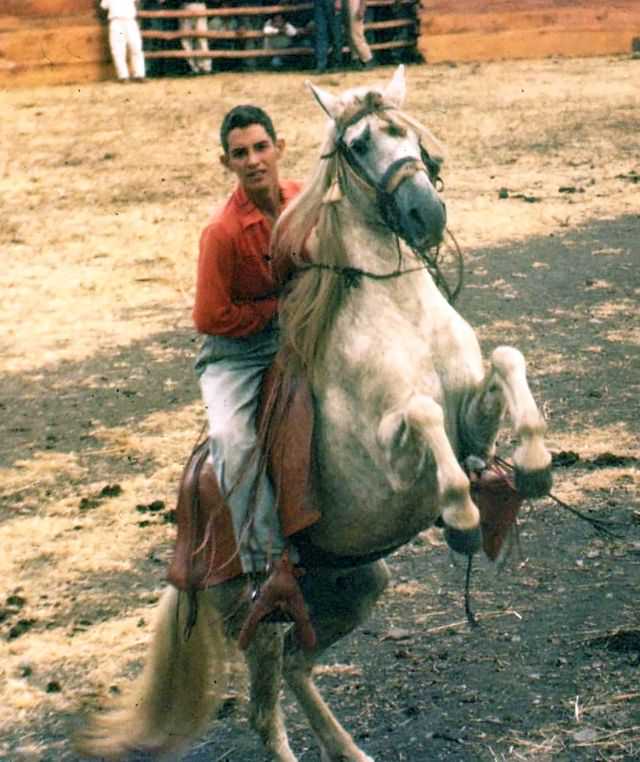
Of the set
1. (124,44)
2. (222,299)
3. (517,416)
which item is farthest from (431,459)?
(124,44)

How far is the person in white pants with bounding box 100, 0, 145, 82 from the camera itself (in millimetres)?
20656

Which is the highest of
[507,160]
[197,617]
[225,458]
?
[225,458]

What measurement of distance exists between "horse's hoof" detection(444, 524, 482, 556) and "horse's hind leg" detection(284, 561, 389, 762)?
0.99m

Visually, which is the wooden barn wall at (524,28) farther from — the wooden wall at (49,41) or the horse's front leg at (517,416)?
the horse's front leg at (517,416)

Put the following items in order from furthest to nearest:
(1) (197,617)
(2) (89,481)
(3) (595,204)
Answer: (3) (595,204)
(2) (89,481)
(1) (197,617)

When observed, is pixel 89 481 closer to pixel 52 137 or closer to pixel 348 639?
pixel 348 639

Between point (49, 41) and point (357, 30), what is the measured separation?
4.15m

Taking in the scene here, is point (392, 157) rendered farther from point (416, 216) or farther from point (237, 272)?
point (237, 272)

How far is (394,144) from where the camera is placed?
4.56 metres

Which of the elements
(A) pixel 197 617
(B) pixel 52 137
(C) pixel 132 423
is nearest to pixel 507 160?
(B) pixel 52 137

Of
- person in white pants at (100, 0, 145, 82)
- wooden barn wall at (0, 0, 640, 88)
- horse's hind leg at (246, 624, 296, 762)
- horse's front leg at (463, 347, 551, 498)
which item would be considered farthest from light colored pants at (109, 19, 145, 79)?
horse's front leg at (463, 347, 551, 498)

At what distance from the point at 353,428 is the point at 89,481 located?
159 inches

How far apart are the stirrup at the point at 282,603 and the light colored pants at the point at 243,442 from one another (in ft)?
0.22

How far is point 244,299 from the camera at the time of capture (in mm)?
5078
